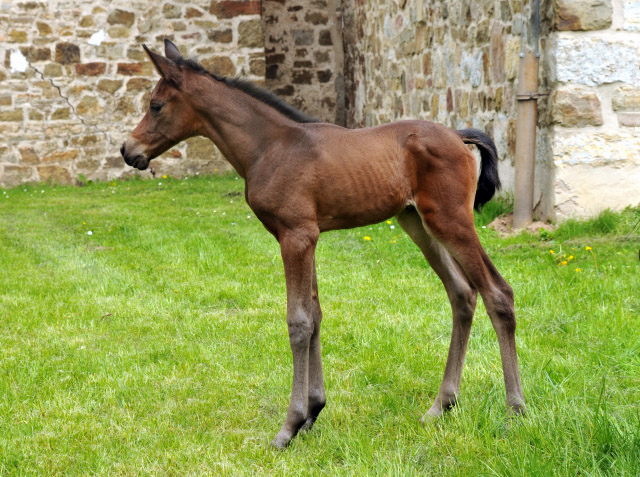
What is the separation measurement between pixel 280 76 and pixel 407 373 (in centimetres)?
1107

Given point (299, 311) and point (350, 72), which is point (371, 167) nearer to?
point (299, 311)

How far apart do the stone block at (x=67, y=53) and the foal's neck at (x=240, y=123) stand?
9.75m

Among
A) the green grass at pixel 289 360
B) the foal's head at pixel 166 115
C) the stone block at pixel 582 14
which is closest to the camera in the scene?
the green grass at pixel 289 360

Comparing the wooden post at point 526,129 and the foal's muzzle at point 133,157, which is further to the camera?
the wooden post at point 526,129

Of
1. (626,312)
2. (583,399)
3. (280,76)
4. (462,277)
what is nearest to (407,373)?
(462,277)

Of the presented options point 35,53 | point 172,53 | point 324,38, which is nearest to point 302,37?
point 324,38

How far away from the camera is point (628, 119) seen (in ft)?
20.7

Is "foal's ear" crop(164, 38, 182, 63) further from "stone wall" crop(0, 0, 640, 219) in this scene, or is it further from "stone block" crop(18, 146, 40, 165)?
"stone block" crop(18, 146, 40, 165)

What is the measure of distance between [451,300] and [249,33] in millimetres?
10374

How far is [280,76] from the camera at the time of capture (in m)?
14.2

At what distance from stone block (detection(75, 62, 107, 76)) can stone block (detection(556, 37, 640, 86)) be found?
8460 millimetres

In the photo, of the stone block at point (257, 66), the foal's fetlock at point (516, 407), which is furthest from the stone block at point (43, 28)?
the foal's fetlock at point (516, 407)

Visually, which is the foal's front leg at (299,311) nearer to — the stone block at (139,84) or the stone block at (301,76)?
the stone block at (139,84)

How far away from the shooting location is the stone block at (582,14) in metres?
6.05
